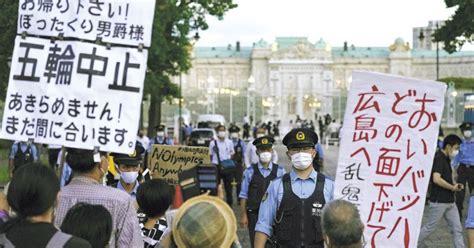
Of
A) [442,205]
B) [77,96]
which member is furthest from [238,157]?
[77,96]

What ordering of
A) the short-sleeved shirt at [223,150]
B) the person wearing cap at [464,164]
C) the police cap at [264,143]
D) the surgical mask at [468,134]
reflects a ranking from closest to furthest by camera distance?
the police cap at [264,143] < the person wearing cap at [464,164] < the surgical mask at [468,134] < the short-sleeved shirt at [223,150]

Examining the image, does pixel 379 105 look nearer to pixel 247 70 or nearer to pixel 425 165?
pixel 425 165

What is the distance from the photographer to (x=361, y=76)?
621 centimetres

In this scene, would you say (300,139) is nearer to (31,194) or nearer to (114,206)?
(114,206)

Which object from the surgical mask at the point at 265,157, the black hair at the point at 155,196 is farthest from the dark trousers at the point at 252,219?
the black hair at the point at 155,196

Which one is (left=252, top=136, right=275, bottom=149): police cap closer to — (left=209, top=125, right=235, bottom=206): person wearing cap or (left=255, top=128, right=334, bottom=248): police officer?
(left=255, top=128, right=334, bottom=248): police officer

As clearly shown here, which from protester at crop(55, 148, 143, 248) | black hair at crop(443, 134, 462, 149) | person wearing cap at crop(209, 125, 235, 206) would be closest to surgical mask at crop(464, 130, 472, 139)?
black hair at crop(443, 134, 462, 149)

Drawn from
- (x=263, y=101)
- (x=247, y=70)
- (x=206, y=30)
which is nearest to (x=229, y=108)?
(x=263, y=101)

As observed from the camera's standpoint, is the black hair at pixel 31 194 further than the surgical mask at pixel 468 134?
No

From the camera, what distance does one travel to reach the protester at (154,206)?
19.9ft

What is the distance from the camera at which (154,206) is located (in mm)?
6105

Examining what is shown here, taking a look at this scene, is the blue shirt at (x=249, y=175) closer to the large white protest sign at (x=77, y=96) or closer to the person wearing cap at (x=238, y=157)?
the large white protest sign at (x=77, y=96)

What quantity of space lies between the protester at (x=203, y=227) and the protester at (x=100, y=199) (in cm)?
126

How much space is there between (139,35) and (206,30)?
30.6 metres
